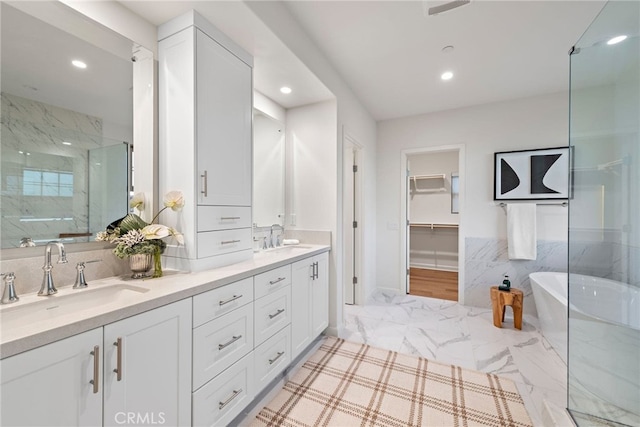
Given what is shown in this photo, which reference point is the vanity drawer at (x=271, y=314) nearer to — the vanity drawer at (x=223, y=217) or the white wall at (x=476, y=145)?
the vanity drawer at (x=223, y=217)

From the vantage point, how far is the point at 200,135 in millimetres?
1511

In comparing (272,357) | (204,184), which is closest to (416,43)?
(204,184)

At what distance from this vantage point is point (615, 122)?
4.71 feet

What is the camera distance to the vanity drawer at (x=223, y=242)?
5.02ft

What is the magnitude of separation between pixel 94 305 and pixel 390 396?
1854 millimetres

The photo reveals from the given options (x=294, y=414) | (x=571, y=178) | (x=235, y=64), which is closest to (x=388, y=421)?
(x=294, y=414)

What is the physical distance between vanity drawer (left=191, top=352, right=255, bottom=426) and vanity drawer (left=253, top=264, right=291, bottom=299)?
0.37 meters

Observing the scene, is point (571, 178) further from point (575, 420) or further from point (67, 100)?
point (67, 100)

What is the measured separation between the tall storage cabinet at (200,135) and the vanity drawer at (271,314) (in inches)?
14.4

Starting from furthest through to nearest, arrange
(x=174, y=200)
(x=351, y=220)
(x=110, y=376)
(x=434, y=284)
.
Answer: (x=434, y=284) → (x=351, y=220) → (x=174, y=200) → (x=110, y=376)

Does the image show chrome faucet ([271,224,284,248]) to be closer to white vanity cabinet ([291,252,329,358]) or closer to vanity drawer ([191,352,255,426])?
white vanity cabinet ([291,252,329,358])

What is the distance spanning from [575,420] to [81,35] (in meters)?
3.42

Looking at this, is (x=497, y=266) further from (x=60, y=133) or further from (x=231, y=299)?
(x=60, y=133)

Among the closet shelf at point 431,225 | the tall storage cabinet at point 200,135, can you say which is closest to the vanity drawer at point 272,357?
the tall storage cabinet at point 200,135
